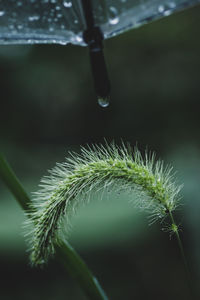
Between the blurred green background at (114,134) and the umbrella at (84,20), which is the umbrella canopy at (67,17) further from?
the blurred green background at (114,134)

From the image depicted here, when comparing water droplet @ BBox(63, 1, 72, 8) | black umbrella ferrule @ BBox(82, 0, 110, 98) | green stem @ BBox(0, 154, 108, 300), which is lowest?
green stem @ BBox(0, 154, 108, 300)

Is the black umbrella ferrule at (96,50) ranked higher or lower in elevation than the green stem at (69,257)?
higher

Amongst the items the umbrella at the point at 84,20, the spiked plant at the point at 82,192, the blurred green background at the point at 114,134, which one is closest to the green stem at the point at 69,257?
the spiked plant at the point at 82,192

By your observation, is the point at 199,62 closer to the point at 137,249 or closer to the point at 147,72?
the point at 147,72

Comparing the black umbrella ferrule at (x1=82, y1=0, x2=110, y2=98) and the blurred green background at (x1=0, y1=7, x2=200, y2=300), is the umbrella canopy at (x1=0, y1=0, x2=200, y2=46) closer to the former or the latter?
the black umbrella ferrule at (x1=82, y1=0, x2=110, y2=98)

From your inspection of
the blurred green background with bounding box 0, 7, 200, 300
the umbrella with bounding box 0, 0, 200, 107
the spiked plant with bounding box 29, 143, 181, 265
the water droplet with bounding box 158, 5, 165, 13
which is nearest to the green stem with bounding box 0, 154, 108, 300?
the spiked plant with bounding box 29, 143, 181, 265

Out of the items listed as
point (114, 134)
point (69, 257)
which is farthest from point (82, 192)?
point (114, 134)
